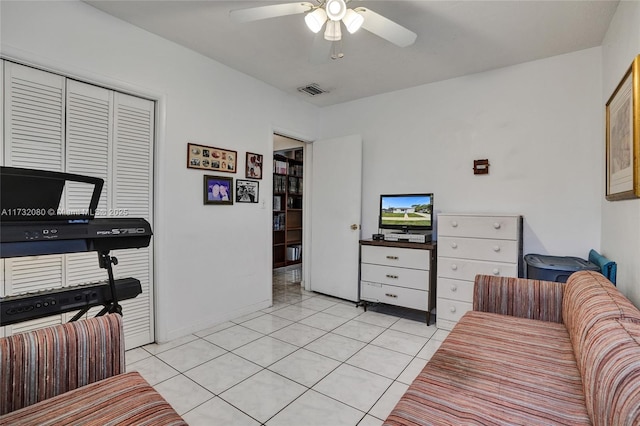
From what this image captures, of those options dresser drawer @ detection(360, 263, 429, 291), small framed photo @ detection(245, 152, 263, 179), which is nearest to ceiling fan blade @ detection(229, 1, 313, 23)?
small framed photo @ detection(245, 152, 263, 179)

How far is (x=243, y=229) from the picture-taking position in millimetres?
3264

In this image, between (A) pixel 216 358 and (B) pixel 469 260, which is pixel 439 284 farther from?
(A) pixel 216 358

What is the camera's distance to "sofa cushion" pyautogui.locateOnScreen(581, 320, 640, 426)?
0.74 metres

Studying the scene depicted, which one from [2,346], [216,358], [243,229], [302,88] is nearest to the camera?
[2,346]

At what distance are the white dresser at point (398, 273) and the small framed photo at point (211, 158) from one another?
1658mm

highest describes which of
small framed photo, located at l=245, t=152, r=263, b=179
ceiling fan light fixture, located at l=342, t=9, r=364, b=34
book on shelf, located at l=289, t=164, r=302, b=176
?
ceiling fan light fixture, located at l=342, t=9, r=364, b=34

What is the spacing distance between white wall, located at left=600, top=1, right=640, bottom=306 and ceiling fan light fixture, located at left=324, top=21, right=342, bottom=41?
5.22ft

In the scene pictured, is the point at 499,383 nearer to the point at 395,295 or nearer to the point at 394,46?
the point at 395,295

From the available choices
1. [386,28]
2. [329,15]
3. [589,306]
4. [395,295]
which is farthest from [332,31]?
[395,295]

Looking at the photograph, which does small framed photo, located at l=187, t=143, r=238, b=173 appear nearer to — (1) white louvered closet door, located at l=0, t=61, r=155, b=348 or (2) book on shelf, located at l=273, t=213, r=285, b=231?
(1) white louvered closet door, located at l=0, t=61, r=155, b=348

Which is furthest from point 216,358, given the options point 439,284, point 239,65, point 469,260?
point 239,65

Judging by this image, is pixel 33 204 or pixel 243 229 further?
pixel 243 229

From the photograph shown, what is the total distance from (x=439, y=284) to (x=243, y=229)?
6.70 ft

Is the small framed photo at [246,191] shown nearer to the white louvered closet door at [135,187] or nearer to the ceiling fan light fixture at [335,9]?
the white louvered closet door at [135,187]
